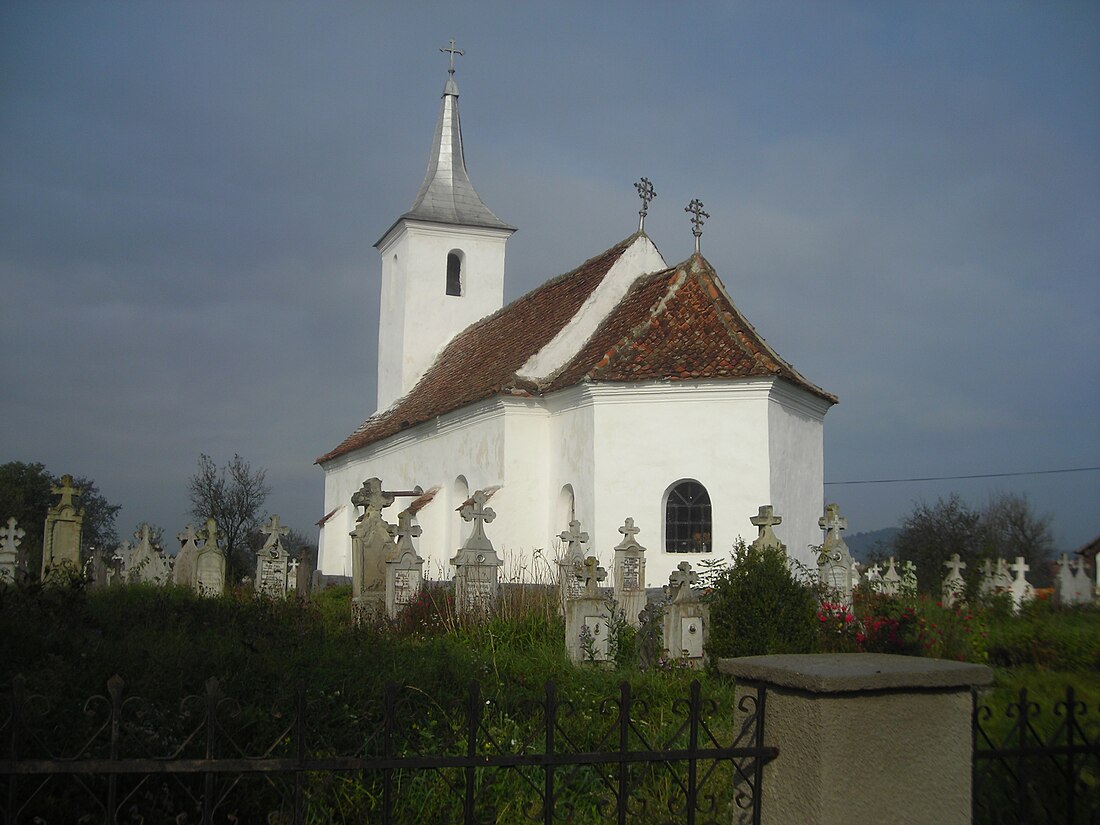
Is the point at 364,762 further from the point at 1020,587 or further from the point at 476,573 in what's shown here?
the point at 1020,587

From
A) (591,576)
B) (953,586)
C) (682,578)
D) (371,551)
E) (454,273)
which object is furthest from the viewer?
(454,273)

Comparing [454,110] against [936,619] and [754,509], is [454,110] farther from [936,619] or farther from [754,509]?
[936,619]

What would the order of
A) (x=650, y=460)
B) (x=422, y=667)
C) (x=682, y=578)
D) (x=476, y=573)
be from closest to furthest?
1. (x=422, y=667)
2. (x=682, y=578)
3. (x=476, y=573)
4. (x=650, y=460)

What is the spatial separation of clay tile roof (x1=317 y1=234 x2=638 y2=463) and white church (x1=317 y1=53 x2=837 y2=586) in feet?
0.28

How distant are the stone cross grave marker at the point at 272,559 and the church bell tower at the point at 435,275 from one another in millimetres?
11794

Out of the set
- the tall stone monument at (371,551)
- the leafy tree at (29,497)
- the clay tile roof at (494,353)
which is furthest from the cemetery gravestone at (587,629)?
the leafy tree at (29,497)

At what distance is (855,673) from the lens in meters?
3.88

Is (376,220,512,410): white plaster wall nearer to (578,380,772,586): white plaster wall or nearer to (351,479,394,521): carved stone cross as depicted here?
(578,380,772,586): white plaster wall

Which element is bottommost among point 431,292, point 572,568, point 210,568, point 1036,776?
point 1036,776

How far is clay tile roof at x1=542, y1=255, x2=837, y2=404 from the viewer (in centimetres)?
2031

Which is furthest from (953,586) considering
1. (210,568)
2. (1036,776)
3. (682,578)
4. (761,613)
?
(1036,776)

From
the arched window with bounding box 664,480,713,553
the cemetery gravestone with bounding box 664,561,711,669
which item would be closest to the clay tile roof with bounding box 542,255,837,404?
the arched window with bounding box 664,480,713,553

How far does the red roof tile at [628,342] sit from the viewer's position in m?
20.6

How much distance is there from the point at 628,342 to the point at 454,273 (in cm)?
1373
